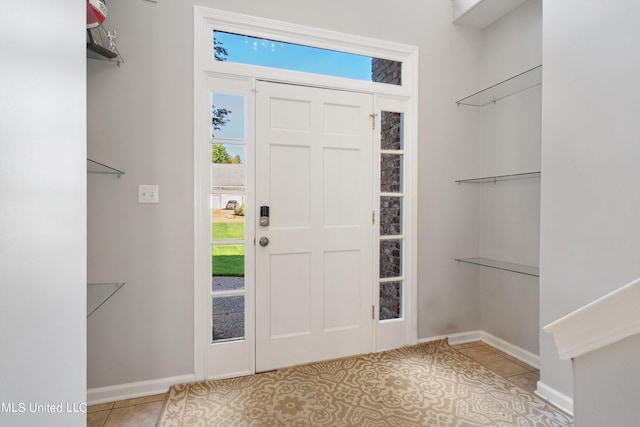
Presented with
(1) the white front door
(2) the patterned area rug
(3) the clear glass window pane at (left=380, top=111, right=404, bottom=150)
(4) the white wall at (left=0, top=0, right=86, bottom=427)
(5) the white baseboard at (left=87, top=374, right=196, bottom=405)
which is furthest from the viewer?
(3) the clear glass window pane at (left=380, top=111, right=404, bottom=150)

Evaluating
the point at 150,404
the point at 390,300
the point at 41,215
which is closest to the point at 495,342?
the point at 390,300

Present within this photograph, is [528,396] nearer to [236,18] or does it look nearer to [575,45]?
[575,45]

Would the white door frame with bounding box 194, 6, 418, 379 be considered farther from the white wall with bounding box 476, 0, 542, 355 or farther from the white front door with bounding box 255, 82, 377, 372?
the white wall with bounding box 476, 0, 542, 355

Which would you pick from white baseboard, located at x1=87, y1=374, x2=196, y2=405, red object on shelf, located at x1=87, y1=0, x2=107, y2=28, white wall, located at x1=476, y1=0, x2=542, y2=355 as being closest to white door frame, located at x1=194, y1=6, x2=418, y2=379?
white baseboard, located at x1=87, y1=374, x2=196, y2=405

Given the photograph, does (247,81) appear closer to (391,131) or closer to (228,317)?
(391,131)

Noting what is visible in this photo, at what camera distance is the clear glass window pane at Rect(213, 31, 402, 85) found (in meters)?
2.11

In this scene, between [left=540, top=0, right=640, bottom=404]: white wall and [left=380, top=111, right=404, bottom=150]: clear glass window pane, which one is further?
[left=380, top=111, right=404, bottom=150]: clear glass window pane

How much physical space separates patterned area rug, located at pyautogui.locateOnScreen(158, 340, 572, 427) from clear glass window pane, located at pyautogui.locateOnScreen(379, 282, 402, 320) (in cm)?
38

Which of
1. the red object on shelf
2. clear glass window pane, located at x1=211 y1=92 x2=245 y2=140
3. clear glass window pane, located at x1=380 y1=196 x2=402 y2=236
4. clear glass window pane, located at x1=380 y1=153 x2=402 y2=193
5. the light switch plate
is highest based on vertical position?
the red object on shelf

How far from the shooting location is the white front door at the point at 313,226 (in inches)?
85.8

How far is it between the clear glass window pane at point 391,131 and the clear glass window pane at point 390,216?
439 mm

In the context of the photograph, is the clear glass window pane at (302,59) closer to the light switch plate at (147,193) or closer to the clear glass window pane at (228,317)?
the light switch plate at (147,193)

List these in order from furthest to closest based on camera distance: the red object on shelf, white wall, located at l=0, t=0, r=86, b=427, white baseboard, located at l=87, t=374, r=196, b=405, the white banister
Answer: white baseboard, located at l=87, t=374, r=196, b=405
the red object on shelf
the white banister
white wall, located at l=0, t=0, r=86, b=427

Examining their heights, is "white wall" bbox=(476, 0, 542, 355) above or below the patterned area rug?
above
